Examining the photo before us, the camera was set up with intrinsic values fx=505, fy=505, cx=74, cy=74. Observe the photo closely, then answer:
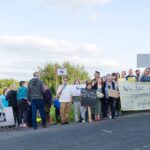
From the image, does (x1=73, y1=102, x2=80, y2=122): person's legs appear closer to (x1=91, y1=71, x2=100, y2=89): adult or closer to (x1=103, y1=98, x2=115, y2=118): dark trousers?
(x1=91, y1=71, x2=100, y2=89): adult

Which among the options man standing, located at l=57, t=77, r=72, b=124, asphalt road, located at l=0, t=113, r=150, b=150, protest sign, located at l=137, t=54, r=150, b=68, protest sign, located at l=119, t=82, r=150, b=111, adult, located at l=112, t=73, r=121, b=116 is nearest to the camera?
asphalt road, located at l=0, t=113, r=150, b=150

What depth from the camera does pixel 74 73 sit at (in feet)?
255

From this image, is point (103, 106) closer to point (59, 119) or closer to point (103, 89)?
point (103, 89)

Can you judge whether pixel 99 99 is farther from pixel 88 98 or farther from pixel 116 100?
pixel 116 100

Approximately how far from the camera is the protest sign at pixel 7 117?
2011cm

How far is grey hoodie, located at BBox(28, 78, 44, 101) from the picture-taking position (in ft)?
58.0

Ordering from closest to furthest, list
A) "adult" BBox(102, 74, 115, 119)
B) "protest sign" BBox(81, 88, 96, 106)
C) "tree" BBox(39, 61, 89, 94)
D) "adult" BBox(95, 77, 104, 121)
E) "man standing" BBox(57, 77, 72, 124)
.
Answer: "man standing" BBox(57, 77, 72, 124)
"protest sign" BBox(81, 88, 96, 106)
"adult" BBox(95, 77, 104, 121)
"adult" BBox(102, 74, 115, 119)
"tree" BBox(39, 61, 89, 94)

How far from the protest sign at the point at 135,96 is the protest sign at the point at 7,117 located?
16.9 ft

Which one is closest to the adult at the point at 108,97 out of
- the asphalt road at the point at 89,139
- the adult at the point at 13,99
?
the asphalt road at the point at 89,139

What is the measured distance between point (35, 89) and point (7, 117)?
3094 millimetres

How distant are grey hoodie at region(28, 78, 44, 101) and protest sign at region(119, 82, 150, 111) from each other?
18.8ft

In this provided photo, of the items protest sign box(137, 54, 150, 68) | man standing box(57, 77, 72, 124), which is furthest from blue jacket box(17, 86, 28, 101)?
protest sign box(137, 54, 150, 68)

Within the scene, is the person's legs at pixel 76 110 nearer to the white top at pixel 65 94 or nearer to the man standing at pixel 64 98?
the man standing at pixel 64 98

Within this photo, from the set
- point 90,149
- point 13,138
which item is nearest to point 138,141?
point 90,149
